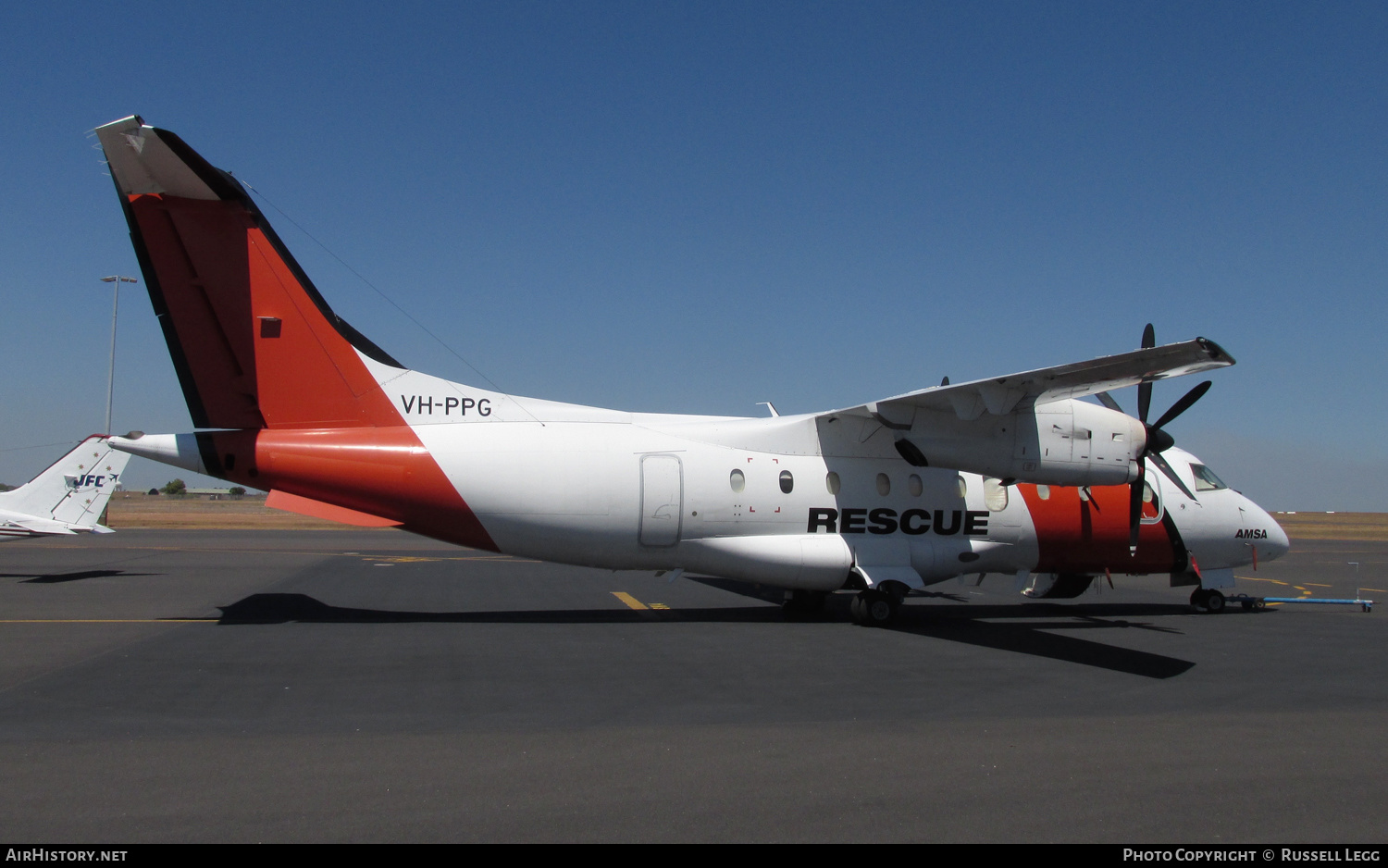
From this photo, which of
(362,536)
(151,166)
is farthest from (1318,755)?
(362,536)

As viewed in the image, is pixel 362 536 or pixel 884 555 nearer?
pixel 884 555

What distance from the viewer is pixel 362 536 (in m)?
40.7

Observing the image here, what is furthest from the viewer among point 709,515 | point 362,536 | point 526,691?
point 362,536

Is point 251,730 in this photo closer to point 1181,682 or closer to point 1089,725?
point 1089,725

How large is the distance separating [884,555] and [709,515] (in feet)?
9.68

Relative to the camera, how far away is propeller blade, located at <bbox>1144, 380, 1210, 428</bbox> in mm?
13281

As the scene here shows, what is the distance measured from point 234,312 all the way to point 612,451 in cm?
549

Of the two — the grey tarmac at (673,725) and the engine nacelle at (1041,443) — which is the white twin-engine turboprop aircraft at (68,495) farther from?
the engine nacelle at (1041,443)

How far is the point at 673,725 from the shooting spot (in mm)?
6824

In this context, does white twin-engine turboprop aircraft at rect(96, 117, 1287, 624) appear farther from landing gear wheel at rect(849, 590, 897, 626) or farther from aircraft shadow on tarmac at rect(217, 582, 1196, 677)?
aircraft shadow on tarmac at rect(217, 582, 1196, 677)

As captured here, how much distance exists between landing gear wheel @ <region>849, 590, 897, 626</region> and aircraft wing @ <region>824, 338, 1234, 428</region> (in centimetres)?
268

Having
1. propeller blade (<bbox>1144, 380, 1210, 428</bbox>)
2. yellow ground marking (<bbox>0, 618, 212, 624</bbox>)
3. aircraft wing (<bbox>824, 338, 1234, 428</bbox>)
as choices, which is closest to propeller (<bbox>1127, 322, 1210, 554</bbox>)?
propeller blade (<bbox>1144, 380, 1210, 428</bbox>)

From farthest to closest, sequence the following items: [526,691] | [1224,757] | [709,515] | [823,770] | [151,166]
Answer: [709,515] → [151,166] → [526,691] → [1224,757] → [823,770]

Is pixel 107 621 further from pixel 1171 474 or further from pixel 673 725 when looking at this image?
pixel 1171 474
